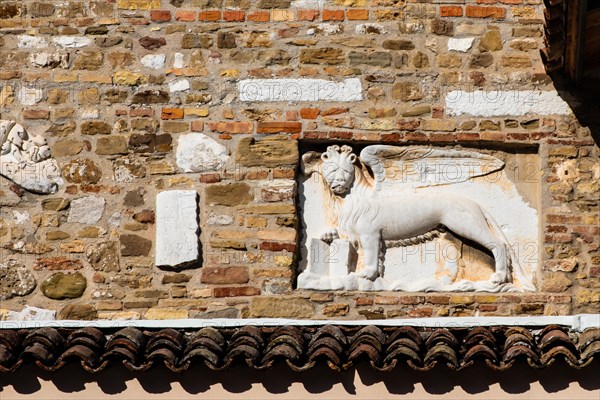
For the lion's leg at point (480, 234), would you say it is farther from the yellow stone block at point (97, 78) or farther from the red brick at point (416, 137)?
the yellow stone block at point (97, 78)

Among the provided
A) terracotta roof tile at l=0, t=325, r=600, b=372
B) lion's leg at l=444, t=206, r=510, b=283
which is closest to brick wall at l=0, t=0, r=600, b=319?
lion's leg at l=444, t=206, r=510, b=283

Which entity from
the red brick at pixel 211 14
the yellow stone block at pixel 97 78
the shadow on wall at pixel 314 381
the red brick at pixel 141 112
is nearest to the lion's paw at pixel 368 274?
the shadow on wall at pixel 314 381

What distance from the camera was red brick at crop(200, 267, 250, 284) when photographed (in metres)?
8.23

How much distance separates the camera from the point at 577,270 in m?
8.27

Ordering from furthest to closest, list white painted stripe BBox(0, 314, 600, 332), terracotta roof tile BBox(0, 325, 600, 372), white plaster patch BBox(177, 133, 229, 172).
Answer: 1. white plaster patch BBox(177, 133, 229, 172)
2. white painted stripe BBox(0, 314, 600, 332)
3. terracotta roof tile BBox(0, 325, 600, 372)

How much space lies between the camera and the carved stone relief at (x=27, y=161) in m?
8.43

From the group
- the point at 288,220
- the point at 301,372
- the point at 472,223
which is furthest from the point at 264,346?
the point at 472,223

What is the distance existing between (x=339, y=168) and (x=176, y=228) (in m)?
0.99

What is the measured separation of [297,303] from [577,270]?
1.59 m

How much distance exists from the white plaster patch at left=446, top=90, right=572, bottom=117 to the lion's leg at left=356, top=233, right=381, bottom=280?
2.78 ft

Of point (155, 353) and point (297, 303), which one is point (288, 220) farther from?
point (155, 353)

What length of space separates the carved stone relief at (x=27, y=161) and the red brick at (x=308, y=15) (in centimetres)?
165

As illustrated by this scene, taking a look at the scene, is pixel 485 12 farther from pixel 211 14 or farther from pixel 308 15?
pixel 211 14

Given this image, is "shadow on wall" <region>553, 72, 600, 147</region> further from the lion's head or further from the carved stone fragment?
the carved stone fragment
